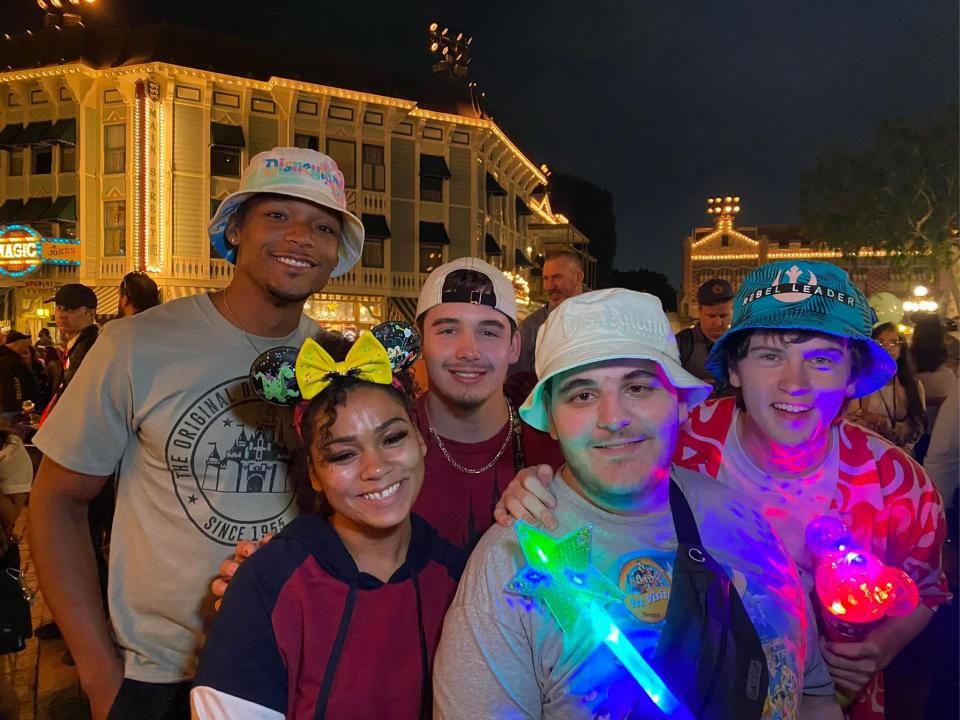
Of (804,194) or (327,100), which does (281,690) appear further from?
(804,194)

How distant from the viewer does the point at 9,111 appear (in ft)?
75.0

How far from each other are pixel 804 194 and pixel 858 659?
31447 millimetres

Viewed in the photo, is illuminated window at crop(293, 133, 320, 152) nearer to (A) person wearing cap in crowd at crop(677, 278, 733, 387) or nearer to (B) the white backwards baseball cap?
(A) person wearing cap in crowd at crop(677, 278, 733, 387)

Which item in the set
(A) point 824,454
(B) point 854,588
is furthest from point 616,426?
(A) point 824,454

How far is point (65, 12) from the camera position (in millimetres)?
23719

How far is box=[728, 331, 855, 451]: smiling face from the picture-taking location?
2.23 metres

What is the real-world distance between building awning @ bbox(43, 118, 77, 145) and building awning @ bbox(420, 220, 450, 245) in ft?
40.2

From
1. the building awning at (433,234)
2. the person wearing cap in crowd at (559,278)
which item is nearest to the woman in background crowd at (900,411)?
the person wearing cap in crowd at (559,278)

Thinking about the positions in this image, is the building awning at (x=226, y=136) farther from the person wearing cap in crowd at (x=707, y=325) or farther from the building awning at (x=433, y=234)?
the person wearing cap in crowd at (x=707, y=325)

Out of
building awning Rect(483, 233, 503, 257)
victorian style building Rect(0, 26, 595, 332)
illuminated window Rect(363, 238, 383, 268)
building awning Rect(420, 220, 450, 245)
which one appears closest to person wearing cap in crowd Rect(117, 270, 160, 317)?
victorian style building Rect(0, 26, 595, 332)

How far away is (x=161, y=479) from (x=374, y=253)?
23.9 m

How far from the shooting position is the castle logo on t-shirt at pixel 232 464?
2.31m

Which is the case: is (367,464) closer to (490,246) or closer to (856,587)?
(856,587)

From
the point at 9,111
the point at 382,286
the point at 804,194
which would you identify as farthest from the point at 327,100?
the point at 804,194
